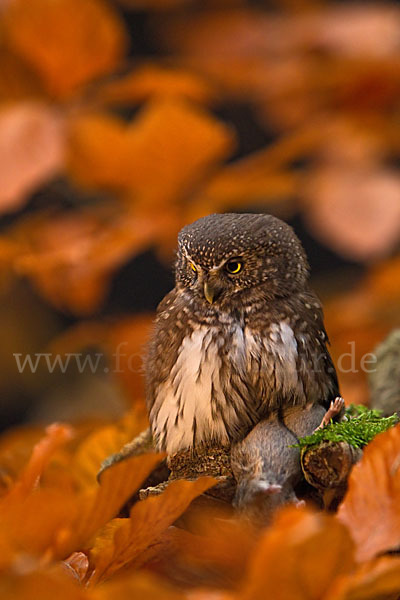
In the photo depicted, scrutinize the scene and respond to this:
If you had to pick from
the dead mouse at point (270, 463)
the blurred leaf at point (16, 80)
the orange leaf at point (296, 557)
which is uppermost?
the blurred leaf at point (16, 80)

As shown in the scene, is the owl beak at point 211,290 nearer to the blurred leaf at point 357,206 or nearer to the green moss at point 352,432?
the green moss at point 352,432

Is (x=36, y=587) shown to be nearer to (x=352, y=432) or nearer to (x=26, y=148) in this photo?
(x=352, y=432)

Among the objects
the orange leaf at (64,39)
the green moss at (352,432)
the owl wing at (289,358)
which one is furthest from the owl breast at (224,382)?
the orange leaf at (64,39)

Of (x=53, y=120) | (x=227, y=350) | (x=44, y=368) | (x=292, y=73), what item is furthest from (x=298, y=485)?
(x=44, y=368)

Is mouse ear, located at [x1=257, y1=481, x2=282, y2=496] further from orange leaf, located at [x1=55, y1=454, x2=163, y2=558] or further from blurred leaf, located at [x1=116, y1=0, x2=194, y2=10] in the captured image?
blurred leaf, located at [x1=116, y1=0, x2=194, y2=10]

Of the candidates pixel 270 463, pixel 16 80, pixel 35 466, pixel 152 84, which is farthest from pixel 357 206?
pixel 35 466

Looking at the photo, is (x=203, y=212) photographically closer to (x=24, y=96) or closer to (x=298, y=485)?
(x=24, y=96)
